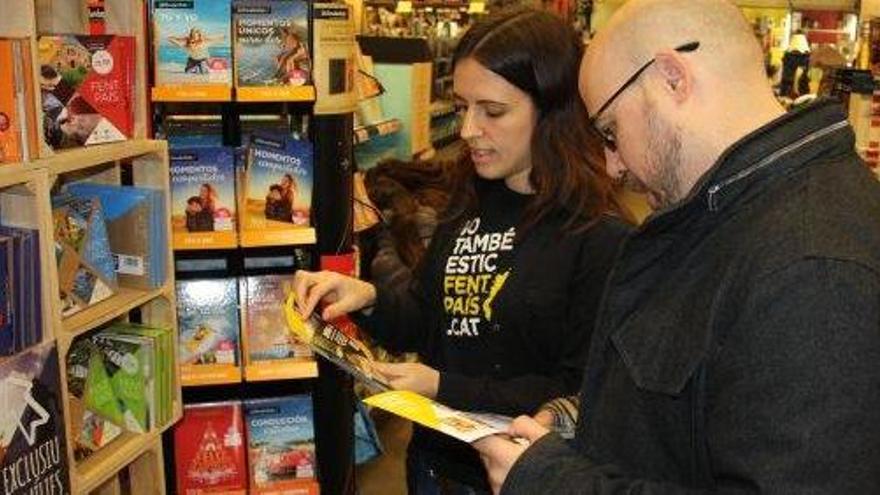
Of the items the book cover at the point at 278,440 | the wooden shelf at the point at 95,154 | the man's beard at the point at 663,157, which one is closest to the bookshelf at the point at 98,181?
the wooden shelf at the point at 95,154

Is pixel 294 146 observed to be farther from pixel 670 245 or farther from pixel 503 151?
pixel 670 245

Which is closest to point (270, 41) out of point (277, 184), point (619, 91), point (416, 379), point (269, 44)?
point (269, 44)

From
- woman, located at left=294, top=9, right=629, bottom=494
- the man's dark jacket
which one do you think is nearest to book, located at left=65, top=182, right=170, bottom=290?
woman, located at left=294, top=9, right=629, bottom=494

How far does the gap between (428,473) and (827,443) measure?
123 centimetres

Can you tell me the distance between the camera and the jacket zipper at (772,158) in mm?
1035

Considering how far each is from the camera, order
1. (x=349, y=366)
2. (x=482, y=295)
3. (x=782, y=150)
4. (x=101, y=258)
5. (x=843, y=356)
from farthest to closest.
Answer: (x=101, y=258) < (x=482, y=295) < (x=349, y=366) < (x=782, y=150) < (x=843, y=356)

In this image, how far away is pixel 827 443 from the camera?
899 millimetres

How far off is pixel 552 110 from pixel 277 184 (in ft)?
4.58

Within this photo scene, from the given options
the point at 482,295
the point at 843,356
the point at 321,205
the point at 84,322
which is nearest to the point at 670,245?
the point at 843,356

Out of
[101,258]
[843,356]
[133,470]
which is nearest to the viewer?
[843,356]

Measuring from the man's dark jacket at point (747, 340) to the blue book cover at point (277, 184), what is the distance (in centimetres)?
194

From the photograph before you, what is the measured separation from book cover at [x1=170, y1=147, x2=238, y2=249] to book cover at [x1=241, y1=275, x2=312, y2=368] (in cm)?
22

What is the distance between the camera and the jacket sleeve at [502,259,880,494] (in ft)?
2.95

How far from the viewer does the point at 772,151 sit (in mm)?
1038
